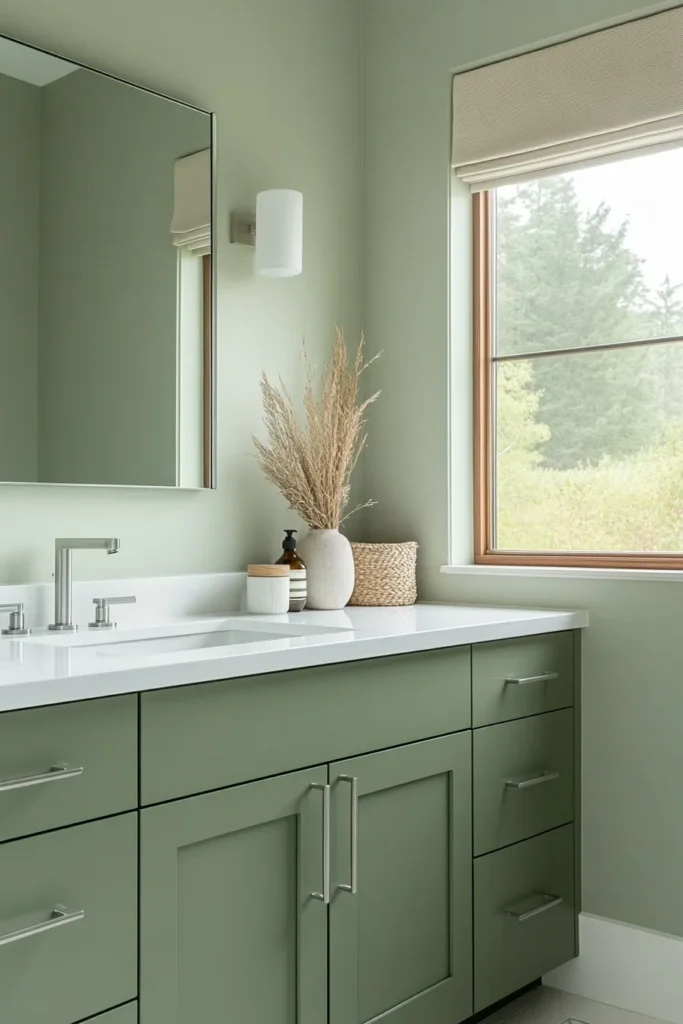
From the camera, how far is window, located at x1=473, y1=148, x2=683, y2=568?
7.95ft


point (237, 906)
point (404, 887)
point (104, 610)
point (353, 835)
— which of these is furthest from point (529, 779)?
point (104, 610)

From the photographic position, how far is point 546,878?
2.31 metres

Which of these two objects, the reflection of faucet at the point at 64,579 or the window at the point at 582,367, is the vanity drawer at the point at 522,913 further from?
the reflection of faucet at the point at 64,579

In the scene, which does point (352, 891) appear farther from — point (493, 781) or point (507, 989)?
point (507, 989)

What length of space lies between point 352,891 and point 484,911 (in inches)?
18.8

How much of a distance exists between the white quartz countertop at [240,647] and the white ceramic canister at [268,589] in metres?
0.04

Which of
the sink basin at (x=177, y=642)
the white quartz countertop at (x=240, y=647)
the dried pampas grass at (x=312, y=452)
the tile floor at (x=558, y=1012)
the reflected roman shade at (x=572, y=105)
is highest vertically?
the reflected roman shade at (x=572, y=105)

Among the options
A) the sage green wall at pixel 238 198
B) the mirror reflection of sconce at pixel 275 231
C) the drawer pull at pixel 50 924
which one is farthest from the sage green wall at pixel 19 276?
the drawer pull at pixel 50 924

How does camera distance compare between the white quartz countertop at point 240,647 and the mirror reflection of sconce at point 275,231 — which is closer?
the white quartz countertop at point 240,647

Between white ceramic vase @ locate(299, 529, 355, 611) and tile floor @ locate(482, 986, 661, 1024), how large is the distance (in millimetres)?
981

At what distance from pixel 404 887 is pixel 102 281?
4.47ft

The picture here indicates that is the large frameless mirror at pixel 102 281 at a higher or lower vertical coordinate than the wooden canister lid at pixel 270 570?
higher

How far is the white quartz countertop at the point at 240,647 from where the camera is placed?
1389 mm

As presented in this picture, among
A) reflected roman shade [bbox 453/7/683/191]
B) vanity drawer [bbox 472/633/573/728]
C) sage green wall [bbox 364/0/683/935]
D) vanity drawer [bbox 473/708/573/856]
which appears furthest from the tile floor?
reflected roman shade [bbox 453/7/683/191]
